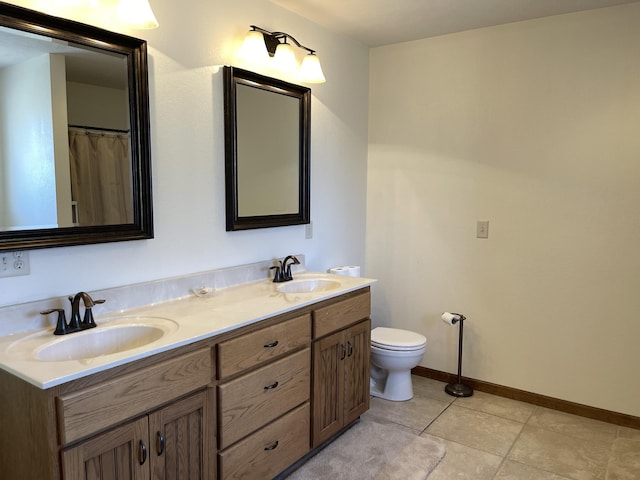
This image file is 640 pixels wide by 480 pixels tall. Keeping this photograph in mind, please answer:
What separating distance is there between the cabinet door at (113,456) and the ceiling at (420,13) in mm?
2213

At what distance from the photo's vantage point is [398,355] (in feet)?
9.60

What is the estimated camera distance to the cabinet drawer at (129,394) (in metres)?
1.33

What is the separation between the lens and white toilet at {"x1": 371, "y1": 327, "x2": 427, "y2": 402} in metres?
2.94

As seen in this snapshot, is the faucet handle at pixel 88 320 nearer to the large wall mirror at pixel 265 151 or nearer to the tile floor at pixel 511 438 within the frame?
the large wall mirror at pixel 265 151

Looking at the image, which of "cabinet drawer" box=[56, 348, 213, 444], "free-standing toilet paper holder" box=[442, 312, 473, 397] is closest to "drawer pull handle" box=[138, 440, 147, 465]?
"cabinet drawer" box=[56, 348, 213, 444]

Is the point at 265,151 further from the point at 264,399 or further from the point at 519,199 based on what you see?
the point at 519,199

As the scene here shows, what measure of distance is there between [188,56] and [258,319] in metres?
1.23

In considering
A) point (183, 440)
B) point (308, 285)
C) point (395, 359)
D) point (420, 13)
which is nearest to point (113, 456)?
point (183, 440)

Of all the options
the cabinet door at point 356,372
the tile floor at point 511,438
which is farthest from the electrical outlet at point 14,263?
the tile floor at point 511,438

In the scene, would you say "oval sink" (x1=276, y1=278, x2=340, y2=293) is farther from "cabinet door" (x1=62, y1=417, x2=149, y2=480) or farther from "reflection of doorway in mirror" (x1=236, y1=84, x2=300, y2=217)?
"cabinet door" (x1=62, y1=417, x2=149, y2=480)

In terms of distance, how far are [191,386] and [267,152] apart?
141 centimetres

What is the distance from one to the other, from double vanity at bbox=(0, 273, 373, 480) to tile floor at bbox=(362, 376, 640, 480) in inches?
19.8

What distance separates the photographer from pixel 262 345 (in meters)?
1.94

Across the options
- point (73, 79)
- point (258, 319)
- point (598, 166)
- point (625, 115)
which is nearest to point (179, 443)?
point (258, 319)
